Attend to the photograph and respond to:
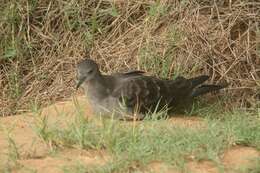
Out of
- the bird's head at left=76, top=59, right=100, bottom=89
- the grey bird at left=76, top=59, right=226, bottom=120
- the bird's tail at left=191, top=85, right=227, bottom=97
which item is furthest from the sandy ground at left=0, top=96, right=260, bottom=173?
the bird's tail at left=191, top=85, right=227, bottom=97

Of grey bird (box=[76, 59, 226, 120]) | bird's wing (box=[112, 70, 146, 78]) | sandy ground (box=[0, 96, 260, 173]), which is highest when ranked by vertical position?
bird's wing (box=[112, 70, 146, 78])

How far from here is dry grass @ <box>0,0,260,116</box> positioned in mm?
7402

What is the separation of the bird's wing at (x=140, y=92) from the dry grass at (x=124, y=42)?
67cm

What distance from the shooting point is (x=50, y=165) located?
5.00 metres

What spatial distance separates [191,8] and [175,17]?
0.21 m

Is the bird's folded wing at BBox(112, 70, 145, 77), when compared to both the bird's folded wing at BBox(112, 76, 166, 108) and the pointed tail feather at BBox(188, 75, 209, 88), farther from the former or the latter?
the pointed tail feather at BBox(188, 75, 209, 88)

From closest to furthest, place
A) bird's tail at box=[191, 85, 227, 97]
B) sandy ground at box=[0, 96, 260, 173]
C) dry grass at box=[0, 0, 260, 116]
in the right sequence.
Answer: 1. sandy ground at box=[0, 96, 260, 173]
2. bird's tail at box=[191, 85, 227, 97]
3. dry grass at box=[0, 0, 260, 116]

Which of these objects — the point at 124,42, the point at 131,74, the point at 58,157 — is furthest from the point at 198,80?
the point at 58,157

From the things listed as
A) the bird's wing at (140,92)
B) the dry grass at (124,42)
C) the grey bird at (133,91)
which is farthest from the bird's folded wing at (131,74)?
A: the dry grass at (124,42)

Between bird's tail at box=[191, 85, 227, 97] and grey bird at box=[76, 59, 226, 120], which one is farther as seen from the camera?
bird's tail at box=[191, 85, 227, 97]

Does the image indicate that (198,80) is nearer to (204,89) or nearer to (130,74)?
(204,89)

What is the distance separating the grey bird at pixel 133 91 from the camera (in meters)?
6.51

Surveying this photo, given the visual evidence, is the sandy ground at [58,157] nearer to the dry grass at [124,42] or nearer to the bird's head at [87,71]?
the bird's head at [87,71]

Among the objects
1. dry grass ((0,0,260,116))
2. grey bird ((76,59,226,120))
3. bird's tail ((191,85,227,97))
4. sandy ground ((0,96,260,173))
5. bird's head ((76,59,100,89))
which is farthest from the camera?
dry grass ((0,0,260,116))
